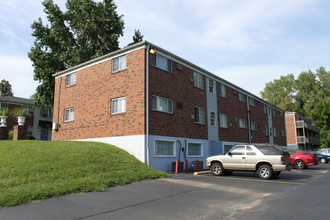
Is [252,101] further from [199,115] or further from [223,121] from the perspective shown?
[199,115]

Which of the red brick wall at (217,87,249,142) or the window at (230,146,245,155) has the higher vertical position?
the red brick wall at (217,87,249,142)

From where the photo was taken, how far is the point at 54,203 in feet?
25.2

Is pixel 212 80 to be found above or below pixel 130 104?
above

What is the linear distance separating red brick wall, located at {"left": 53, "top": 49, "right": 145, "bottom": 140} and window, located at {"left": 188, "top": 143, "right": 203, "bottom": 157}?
15.7 ft

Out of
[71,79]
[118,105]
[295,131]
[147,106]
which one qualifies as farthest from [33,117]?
[295,131]

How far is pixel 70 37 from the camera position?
32.5 m

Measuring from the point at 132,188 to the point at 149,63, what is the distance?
28.3ft

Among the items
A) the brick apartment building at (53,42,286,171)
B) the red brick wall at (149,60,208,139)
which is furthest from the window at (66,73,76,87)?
the red brick wall at (149,60,208,139)

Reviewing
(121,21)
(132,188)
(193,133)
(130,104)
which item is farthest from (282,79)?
(132,188)

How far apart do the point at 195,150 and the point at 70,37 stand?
2161 cm

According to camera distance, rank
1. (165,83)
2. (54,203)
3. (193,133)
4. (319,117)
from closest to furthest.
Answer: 1. (54,203)
2. (165,83)
3. (193,133)
4. (319,117)

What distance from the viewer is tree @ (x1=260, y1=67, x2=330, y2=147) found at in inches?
2380

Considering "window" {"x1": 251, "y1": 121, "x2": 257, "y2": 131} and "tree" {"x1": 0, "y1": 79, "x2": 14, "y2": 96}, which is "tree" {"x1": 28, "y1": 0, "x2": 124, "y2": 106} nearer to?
"window" {"x1": 251, "y1": 121, "x2": 257, "y2": 131}

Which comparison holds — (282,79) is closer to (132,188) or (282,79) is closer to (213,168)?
(213,168)
